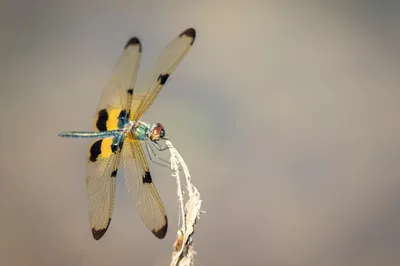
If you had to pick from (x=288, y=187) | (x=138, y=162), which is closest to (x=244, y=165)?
(x=288, y=187)

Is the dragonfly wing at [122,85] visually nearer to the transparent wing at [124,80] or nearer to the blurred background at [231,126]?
the transparent wing at [124,80]

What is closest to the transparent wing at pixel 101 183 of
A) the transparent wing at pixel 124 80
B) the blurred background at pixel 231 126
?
the transparent wing at pixel 124 80

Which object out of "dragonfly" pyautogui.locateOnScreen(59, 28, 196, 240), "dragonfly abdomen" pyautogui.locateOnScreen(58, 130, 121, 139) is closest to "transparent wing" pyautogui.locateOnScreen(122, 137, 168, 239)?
"dragonfly" pyautogui.locateOnScreen(59, 28, 196, 240)

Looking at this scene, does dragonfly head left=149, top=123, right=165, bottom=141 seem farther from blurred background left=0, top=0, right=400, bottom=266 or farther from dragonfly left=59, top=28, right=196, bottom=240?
blurred background left=0, top=0, right=400, bottom=266

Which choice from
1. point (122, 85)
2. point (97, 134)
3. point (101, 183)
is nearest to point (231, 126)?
point (97, 134)

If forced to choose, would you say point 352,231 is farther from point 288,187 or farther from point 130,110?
point 130,110

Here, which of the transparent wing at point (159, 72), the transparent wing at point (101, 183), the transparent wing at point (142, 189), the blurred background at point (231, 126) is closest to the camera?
the transparent wing at point (142, 189)

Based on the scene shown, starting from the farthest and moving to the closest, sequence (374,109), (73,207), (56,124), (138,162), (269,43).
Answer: (269,43)
(374,109)
(56,124)
(73,207)
(138,162)
